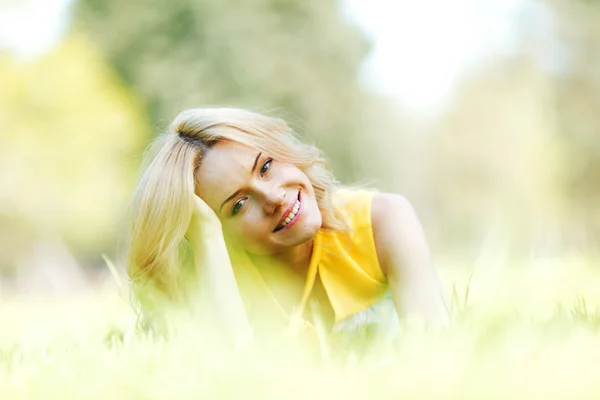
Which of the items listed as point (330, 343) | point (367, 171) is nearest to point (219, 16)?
point (367, 171)

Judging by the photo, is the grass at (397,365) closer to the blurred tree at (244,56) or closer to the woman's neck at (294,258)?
the woman's neck at (294,258)

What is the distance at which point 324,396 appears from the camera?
3.58 ft

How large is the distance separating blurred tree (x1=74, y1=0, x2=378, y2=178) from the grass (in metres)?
11.3

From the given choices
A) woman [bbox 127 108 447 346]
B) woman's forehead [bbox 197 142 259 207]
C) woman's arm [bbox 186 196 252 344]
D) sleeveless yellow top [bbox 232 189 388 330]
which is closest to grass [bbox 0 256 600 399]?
woman's arm [bbox 186 196 252 344]

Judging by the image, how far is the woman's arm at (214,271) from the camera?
2289 millimetres

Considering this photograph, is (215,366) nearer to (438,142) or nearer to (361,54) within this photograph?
(361,54)

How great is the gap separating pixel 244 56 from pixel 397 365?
12509mm

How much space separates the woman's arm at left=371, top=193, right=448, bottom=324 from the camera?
2320 millimetres

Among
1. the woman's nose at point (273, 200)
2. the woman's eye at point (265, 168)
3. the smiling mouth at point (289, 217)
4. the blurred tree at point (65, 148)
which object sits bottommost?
the blurred tree at point (65, 148)

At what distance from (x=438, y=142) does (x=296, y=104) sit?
41.8 feet

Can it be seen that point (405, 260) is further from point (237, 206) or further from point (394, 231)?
point (237, 206)

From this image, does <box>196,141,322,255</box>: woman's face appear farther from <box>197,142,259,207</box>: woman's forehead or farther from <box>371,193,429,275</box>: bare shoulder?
<box>371,193,429,275</box>: bare shoulder

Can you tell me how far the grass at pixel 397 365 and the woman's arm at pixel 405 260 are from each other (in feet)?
1.71

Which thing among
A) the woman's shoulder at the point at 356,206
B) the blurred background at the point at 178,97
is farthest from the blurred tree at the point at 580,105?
the woman's shoulder at the point at 356,206
